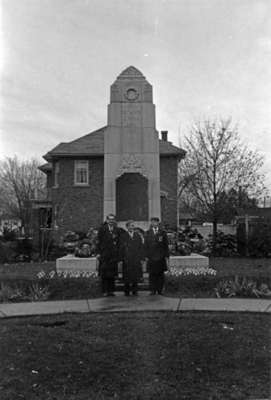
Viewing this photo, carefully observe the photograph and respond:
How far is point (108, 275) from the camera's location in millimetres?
10039

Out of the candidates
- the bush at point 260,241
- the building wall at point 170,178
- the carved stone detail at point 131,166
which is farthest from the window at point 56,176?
the carved stone detail at point 131,166

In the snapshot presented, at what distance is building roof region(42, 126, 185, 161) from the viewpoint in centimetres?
3069

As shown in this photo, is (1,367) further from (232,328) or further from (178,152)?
(178,152)

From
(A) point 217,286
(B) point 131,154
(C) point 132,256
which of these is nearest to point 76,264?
(C) point 132,256

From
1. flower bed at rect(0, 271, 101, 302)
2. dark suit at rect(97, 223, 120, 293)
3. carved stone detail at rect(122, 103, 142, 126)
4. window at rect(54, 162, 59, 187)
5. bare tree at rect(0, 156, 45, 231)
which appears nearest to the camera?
flower bed at rect(0, 271, 101, 302)

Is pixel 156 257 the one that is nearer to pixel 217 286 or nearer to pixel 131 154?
pixel 217 286

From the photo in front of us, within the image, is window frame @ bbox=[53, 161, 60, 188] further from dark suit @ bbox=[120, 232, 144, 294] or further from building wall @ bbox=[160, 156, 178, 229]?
dark suit @ bbox=[120, 232, 144, 294]

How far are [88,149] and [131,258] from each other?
852 inches

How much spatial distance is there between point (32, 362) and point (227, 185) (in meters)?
20.8

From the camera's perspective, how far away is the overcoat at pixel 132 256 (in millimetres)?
10094

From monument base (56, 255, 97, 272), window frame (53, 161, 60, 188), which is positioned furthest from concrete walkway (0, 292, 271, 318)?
window frame (53, 161, 60, 188)

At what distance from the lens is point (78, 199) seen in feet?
101

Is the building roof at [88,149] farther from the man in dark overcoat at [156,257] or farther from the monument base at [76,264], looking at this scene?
the man in dark overcoat at [156,257]

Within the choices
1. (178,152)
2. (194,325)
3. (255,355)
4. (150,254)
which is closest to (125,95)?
(150,254)
